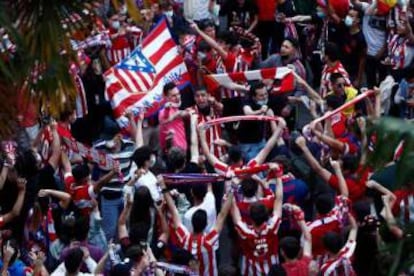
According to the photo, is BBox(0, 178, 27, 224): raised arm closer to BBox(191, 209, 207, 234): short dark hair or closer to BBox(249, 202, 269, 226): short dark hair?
BBox(191, 209, 207, 234): short dark hair

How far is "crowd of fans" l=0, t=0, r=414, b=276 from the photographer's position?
30.4 ft

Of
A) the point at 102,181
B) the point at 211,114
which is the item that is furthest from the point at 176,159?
the point at 211,114

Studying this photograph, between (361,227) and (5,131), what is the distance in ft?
14.0

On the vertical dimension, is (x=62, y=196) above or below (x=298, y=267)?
above

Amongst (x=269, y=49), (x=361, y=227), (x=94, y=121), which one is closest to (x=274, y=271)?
(x=361, y=227)

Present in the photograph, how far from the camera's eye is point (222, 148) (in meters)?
11.8

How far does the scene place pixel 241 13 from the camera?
53.8 feet

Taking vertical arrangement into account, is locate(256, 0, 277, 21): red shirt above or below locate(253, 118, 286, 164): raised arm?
below

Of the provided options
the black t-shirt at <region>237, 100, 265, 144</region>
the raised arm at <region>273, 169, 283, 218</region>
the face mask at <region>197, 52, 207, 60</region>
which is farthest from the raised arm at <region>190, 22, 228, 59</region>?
the raised arm at <region>273, 169, 283, 218</region>

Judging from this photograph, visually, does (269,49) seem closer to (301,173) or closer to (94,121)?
(94,121)

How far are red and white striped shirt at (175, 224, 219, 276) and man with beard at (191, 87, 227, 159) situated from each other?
2200 millimetres

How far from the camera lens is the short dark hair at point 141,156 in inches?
402

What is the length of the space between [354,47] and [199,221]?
6.37 metres

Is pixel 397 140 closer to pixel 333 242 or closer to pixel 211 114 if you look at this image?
pixel 333 242
